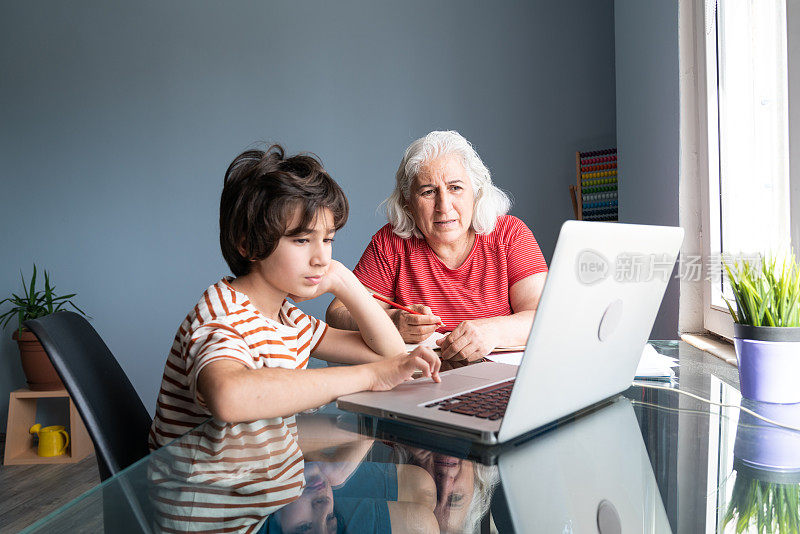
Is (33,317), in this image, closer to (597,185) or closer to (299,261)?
(299,261)

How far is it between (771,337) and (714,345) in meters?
0.70

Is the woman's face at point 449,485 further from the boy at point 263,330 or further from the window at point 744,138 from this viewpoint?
the window at point 744,138

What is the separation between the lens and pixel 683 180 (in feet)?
5.70

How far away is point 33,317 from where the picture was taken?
2.96 metres

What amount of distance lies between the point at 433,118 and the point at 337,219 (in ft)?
6.80

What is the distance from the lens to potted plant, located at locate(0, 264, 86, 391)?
299cm

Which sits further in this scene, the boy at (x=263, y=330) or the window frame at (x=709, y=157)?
the window frame at (x=709, y=157)

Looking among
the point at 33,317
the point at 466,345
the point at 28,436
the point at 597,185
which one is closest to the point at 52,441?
the point at 28,436

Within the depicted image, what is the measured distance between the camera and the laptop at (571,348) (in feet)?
2.13

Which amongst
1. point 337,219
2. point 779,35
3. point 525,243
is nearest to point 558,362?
point 337,219

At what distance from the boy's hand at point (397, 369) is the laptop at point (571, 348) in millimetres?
16

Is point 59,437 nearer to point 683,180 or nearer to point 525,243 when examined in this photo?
point 525,243

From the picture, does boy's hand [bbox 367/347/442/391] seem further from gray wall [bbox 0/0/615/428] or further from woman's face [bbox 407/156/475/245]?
gray wall [bbox 0/0/615/428]

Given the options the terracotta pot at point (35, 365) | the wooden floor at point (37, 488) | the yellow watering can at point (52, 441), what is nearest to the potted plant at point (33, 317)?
the terracotta pot at point (35, 365)
